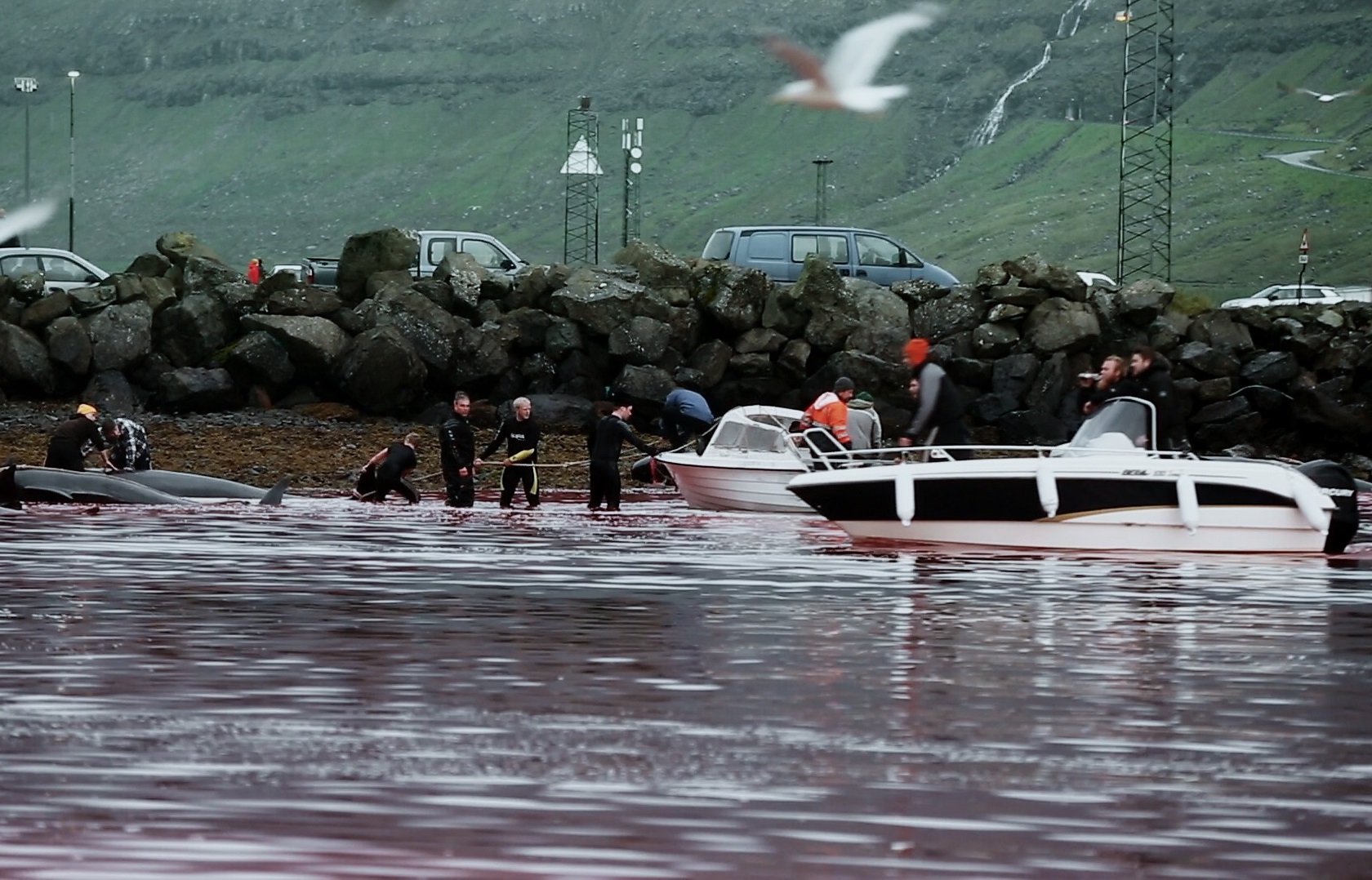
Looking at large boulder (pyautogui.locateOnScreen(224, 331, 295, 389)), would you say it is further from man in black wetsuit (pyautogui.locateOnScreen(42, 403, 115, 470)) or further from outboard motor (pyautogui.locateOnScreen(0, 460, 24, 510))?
outboard motor (pyautogui.locateOnScreen(0, 460, 24, 510))

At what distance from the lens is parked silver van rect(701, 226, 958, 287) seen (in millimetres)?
51844

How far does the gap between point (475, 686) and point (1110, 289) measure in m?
40.3

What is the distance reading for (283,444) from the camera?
40.3m

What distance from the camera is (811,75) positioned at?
13.7 metres

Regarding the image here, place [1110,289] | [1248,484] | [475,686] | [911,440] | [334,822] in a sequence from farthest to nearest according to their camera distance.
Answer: [1110,289]
[911,440]
[1248,484]
[475,686]
[334,822]

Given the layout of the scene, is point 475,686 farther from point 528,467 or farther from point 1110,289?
point 1110,289

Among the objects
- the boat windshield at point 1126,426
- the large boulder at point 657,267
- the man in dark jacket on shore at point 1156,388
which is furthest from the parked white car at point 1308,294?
the boat windshield at point 1126,426

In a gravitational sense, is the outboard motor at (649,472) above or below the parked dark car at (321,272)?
below

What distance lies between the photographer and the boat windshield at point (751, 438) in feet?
106

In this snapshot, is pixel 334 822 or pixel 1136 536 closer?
pixel 334 822

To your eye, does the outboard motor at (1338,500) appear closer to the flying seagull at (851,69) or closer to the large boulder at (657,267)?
the flying seagull at (851,69)

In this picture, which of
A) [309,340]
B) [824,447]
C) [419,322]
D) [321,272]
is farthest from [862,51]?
[321,272]

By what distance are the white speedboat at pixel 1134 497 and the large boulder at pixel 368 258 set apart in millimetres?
25937

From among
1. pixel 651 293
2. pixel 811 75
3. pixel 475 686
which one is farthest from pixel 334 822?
pixel 651 293
